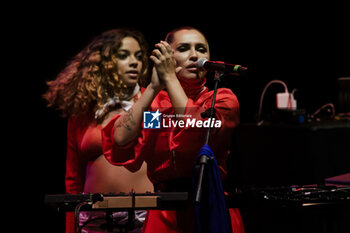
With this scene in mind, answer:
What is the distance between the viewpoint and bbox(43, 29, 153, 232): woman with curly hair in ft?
8.81

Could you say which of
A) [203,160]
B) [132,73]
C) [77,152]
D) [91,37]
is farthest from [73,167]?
[203,160]

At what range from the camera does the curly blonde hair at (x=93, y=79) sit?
2.85m

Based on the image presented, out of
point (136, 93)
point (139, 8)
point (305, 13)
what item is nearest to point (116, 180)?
point (136, 93)

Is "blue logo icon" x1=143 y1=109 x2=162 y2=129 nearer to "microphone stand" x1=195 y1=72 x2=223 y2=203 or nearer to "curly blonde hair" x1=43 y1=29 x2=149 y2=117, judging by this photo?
"microphone stand" x1=195 y1=72 x2=223 y2=203

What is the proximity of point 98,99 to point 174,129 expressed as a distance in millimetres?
919

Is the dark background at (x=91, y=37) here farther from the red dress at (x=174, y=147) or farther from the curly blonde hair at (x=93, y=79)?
the red dress at (x=174, y=147)

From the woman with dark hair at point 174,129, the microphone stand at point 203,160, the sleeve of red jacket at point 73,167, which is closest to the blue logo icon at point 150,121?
the woman with dark hair at point 174,129

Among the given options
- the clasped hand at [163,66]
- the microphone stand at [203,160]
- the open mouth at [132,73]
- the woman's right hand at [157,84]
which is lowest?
the microphone stand at [203,160]

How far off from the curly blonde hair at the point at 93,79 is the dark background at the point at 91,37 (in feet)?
0.42

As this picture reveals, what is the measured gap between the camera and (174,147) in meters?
2.09

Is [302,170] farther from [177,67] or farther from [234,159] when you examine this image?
[177,67]

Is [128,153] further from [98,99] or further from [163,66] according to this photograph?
[98,99]

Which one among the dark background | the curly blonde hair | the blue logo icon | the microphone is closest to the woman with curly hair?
the curly blonde hair

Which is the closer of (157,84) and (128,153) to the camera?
(157,84)
